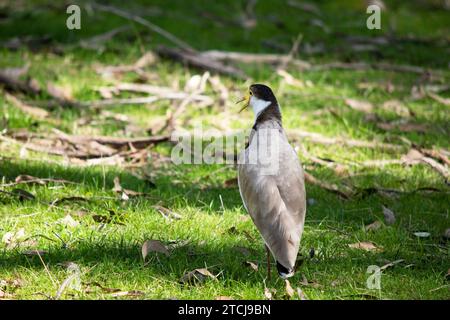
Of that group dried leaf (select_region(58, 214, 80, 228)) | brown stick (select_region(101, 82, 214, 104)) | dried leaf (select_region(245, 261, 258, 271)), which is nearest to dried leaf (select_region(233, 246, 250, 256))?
dried leaf (select_region(245, 261, 258, 271))

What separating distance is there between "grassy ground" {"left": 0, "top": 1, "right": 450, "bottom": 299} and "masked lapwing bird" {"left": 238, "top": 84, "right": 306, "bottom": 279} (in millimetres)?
255

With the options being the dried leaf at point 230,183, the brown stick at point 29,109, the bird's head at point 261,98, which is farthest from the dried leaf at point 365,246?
the brown stick at point 29,109

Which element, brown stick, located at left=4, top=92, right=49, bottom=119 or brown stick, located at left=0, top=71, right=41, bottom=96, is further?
brown stick, located at left=0, top=71, right=41, bottom=96

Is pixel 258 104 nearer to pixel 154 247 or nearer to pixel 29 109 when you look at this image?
pixel 154 247

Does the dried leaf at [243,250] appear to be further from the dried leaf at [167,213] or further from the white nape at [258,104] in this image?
the white nape at [258,104]

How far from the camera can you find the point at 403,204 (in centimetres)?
576

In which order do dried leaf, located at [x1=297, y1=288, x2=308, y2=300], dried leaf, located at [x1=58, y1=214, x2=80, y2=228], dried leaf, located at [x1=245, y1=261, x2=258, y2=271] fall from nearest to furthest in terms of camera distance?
dried leaf, located at [x1=297, y1=288, x2=308, y2=300] → dried leaf, located at [x1=245, y1=261, x2=258, y2=271] → dried leaf, located at [x1=58, y1=214, x2=80, y2=228]

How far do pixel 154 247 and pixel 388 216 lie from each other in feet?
5.53

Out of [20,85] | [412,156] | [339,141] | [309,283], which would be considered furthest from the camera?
[20,85]

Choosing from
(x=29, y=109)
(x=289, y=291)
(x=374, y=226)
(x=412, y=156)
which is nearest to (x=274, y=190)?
(x=289, y=291)

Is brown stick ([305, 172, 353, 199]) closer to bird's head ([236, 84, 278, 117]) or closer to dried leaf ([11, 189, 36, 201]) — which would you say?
bird's head ([236, 84, 278, 117])

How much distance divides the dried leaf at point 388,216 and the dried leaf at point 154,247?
157cm

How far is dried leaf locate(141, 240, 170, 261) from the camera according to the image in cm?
466

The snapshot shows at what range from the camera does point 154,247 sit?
4.70m
